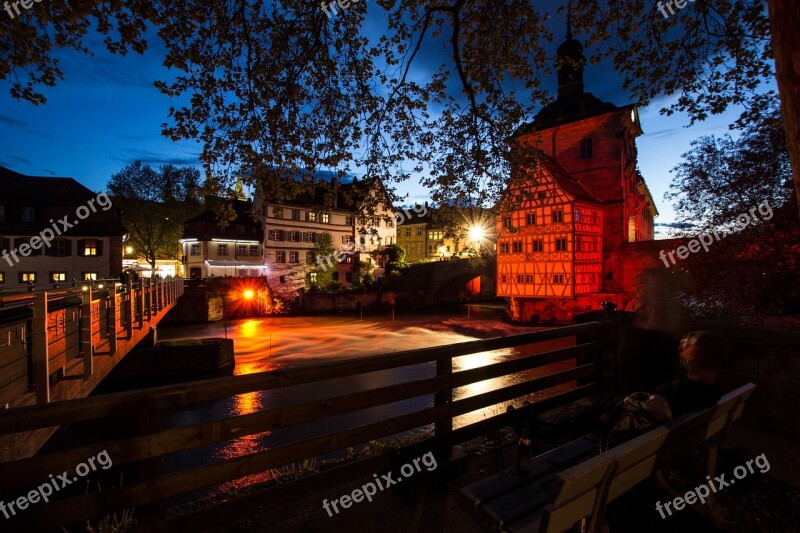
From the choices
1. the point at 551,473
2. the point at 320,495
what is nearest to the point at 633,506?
the point at 551,473

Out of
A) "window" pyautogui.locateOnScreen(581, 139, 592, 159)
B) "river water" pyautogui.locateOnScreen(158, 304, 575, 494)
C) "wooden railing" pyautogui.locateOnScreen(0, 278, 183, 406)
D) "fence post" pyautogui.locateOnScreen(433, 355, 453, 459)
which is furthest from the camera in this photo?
"window" pyautogui.locateOnScreen(581, 139, 592, 159)

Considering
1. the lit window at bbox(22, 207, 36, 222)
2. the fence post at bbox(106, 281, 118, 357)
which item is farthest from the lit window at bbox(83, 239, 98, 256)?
the fence post at bbox(106, 281, 118, 357)

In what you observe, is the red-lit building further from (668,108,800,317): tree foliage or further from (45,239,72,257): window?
(45,239,72,257): window

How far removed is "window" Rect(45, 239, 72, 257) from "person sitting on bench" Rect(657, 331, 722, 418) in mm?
47386

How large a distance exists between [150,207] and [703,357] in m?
59.9

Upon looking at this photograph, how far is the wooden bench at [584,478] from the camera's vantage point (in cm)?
193

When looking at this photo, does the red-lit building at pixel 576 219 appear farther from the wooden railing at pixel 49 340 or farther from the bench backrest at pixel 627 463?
the bench backrest at pixel 627 463

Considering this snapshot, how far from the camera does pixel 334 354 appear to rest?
2727 centimetres

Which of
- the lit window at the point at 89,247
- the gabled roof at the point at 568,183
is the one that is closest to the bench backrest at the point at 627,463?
the gabled roof at the point at 568,183

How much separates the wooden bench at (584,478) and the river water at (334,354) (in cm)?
672

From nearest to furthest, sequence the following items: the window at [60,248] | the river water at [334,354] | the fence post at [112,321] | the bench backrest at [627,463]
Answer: the bench backrest at [627,463] < the fence post at [112,321] < the river water at [334,354] < the window at [60,248]

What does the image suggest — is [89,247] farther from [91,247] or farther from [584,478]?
[584,478]

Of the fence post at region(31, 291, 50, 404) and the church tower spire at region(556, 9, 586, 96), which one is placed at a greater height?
the church tower spire at region(556, 9, 586, 96)

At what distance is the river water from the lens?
13.0 meters
